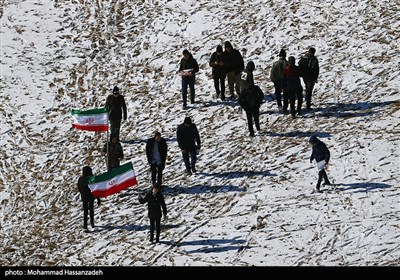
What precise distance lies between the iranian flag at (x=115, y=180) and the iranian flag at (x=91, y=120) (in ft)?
7.55

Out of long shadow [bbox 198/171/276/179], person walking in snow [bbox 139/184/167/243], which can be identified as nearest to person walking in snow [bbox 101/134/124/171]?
long shadow [bbox 198/171/276/179]

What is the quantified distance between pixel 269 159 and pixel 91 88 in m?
9.11

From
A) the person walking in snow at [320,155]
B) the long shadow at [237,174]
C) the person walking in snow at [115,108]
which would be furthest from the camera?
the person walking in snow at [115,108]

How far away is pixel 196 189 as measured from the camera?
2952cm

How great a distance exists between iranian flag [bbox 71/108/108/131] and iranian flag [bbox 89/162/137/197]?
90.6 inches

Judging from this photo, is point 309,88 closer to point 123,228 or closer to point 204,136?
point 204,136

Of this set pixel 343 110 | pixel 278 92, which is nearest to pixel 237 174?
pixel 278 92

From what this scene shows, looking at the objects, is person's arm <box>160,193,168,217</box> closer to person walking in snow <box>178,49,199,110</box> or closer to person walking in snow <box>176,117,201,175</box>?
person walking in snow <box>176,117,201,175</box>

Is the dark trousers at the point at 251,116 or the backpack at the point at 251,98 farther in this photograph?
the dark trousers at the point at 251,116

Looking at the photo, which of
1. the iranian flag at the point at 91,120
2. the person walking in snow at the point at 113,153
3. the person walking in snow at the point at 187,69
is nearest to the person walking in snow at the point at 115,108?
the iranian flag at the point at 91,120

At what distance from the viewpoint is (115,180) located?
28.8 metres

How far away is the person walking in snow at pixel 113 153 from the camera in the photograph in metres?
29.8

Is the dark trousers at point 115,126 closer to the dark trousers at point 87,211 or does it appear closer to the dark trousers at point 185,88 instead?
the dark trousers at point 185,88
